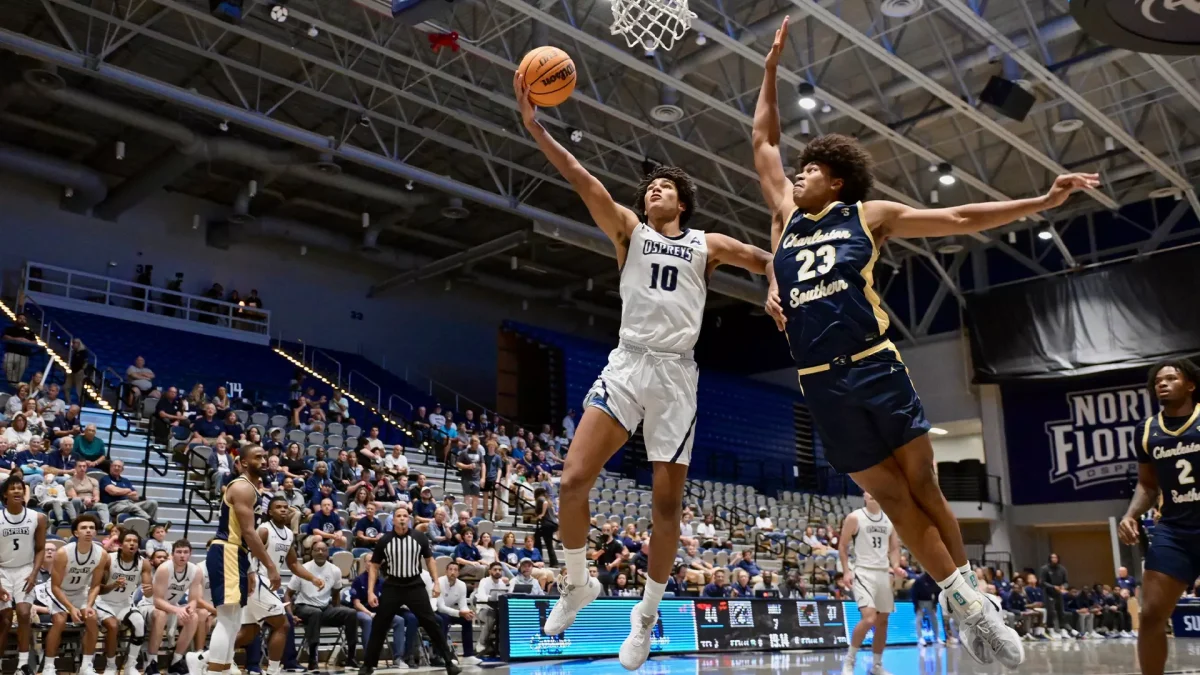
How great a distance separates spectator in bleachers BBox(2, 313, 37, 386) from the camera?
17508 millimetres

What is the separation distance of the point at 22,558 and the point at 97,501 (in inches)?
130

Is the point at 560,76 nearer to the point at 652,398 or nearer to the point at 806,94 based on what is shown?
the point at 652,398

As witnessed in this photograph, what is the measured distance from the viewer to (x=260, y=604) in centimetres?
872

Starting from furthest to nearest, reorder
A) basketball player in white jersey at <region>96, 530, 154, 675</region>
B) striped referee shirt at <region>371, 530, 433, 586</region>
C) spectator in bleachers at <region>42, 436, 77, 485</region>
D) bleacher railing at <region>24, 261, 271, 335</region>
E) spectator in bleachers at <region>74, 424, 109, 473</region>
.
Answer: bleacher railing at <region>24, 261, 271, 335</region> → spectator in bleachers at <region>74, 424, 109, 473</region> → spectator in bleachers at <region>42, 436, 77, 485</region> → basketball player in white jersey at <region>96, 530, 154, 675</region> → striped referee shirt at <region>371, 530, 433, 586</region>

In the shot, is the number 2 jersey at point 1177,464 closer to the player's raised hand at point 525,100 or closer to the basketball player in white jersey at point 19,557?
the player's raised hand at point 525,100

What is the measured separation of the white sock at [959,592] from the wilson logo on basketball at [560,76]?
293 centimetres

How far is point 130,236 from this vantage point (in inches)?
944

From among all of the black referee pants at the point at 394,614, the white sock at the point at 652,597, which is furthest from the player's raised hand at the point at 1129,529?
the black referee pants at the point at 394,614

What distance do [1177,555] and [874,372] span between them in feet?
7.87

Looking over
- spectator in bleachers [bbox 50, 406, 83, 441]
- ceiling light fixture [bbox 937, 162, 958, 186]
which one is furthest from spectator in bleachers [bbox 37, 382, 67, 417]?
ceiling light fixture [bbox 937, 162, 958, 186]

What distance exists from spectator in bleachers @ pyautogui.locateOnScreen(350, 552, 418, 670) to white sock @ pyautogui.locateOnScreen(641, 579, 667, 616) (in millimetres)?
7380

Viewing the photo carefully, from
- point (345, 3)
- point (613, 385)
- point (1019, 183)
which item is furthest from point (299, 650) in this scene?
point (1019, 183)

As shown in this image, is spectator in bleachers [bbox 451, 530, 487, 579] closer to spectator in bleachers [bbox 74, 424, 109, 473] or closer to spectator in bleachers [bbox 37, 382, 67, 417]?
spectator in bleachers [bbox 74, 424, 109, 473]

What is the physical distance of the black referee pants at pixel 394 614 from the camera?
9.53m
